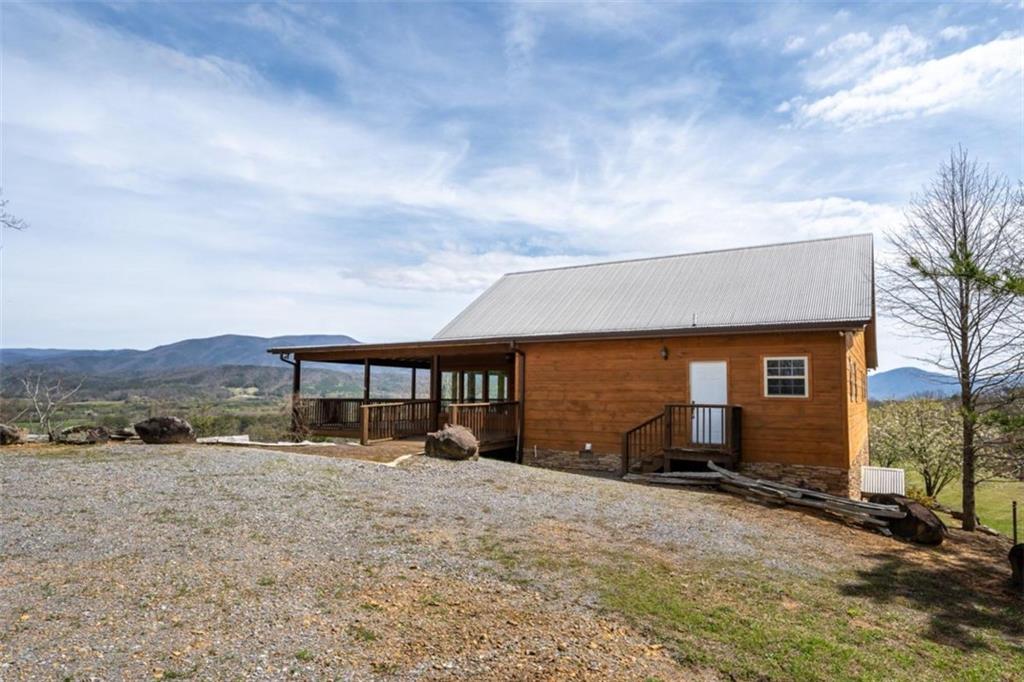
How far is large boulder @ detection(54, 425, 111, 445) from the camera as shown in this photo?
474 inches

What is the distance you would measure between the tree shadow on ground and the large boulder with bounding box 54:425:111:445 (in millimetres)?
12912

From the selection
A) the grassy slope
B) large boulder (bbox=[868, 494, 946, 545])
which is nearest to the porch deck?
the grassy slope

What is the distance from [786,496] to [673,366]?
4.15 metres

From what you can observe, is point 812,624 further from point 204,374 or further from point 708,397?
point 204,374

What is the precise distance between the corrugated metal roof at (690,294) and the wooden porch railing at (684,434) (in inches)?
72.9

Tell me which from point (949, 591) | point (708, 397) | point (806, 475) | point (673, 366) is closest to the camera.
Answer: point (949, 591)

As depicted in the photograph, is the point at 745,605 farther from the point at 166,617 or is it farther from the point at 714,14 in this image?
the point at 714,14

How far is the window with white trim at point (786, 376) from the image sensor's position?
12.6 m

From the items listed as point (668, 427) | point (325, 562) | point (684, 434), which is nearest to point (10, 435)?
→ point (325, 562)

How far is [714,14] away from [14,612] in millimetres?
12429

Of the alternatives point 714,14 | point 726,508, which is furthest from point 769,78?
point 726,508

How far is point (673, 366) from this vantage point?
1413cm

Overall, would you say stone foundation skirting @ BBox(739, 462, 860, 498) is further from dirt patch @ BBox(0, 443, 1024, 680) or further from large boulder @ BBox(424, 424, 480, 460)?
large boulder @ BBox(424, 424, 480, 460)

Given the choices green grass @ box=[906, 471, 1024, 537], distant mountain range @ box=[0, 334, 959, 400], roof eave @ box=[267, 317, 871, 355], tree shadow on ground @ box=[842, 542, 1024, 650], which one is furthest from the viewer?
distant mountain range @ box=[0, 334, 959, 400]
